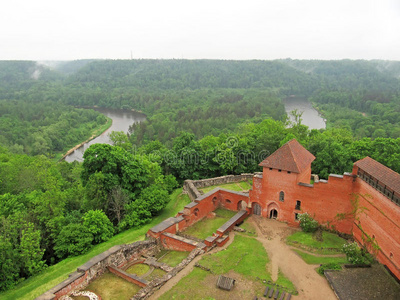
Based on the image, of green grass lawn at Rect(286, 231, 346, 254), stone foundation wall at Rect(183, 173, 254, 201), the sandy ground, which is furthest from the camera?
stone foundation wall at Rect(183, 173, 254, 201)

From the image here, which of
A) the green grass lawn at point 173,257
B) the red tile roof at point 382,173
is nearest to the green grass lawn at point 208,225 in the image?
the green grass lawn at point 173,257

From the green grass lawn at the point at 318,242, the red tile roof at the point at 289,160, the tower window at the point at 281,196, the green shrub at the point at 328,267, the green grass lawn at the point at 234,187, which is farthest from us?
the green grass lawn at the point at 234,187

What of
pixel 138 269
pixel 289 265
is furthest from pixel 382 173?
pixel 138 269

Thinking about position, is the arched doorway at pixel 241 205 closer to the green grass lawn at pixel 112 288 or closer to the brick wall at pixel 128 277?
the brick wall at pixel 128 277

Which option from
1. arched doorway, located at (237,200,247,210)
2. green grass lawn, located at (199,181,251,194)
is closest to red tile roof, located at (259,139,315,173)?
arched doorway, located at (237,200,247,210)

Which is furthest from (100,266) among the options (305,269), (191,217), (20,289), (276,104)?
(276,104)

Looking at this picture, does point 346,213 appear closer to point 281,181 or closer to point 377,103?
point 281,181

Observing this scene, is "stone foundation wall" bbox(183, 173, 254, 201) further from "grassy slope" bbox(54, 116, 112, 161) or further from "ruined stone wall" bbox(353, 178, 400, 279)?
"grassy slope" bbox(54, 116, 112, 161)
